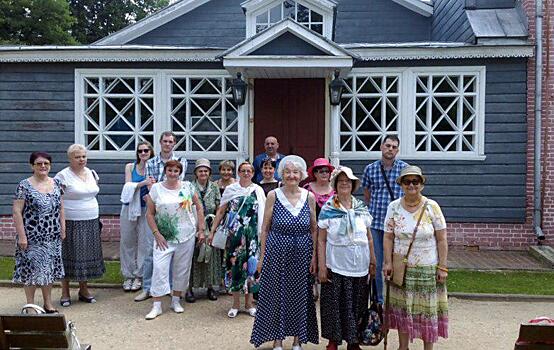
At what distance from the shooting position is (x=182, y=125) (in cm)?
896

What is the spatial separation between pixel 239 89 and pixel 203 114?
101 cm

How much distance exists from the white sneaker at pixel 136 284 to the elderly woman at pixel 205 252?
72 centimetres

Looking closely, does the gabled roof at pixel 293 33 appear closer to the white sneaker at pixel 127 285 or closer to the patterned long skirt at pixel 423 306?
the white sneaker at pixel 127 285

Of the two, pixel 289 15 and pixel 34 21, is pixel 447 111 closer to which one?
pixel 289 15

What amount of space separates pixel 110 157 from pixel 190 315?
4.47 m

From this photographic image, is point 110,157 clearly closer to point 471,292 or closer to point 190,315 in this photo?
point 190,315

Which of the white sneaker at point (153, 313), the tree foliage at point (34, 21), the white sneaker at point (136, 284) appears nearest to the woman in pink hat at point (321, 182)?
the white sneaker at point (153, 313)

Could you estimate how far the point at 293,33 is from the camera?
25.6ft

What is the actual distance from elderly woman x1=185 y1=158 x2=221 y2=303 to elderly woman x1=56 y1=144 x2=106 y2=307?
41.4 inches

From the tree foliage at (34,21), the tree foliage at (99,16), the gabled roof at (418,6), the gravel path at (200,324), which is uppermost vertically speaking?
the tree foliage at (99,16)

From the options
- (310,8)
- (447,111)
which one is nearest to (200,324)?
(447,111)

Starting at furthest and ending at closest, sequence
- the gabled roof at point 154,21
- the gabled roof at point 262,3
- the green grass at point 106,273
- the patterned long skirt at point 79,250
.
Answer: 1. the gabled roof at point 154,21
2. the gabled roof at point 262,3
3. the green grass at point 106,273
4. the patterned long skirt at point 79,250

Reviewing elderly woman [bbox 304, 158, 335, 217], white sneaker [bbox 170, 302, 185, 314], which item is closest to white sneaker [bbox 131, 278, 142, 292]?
white sneaker [bbox 170, 302, 185, 314]

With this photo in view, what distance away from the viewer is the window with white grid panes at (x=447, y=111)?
28.2 feet
